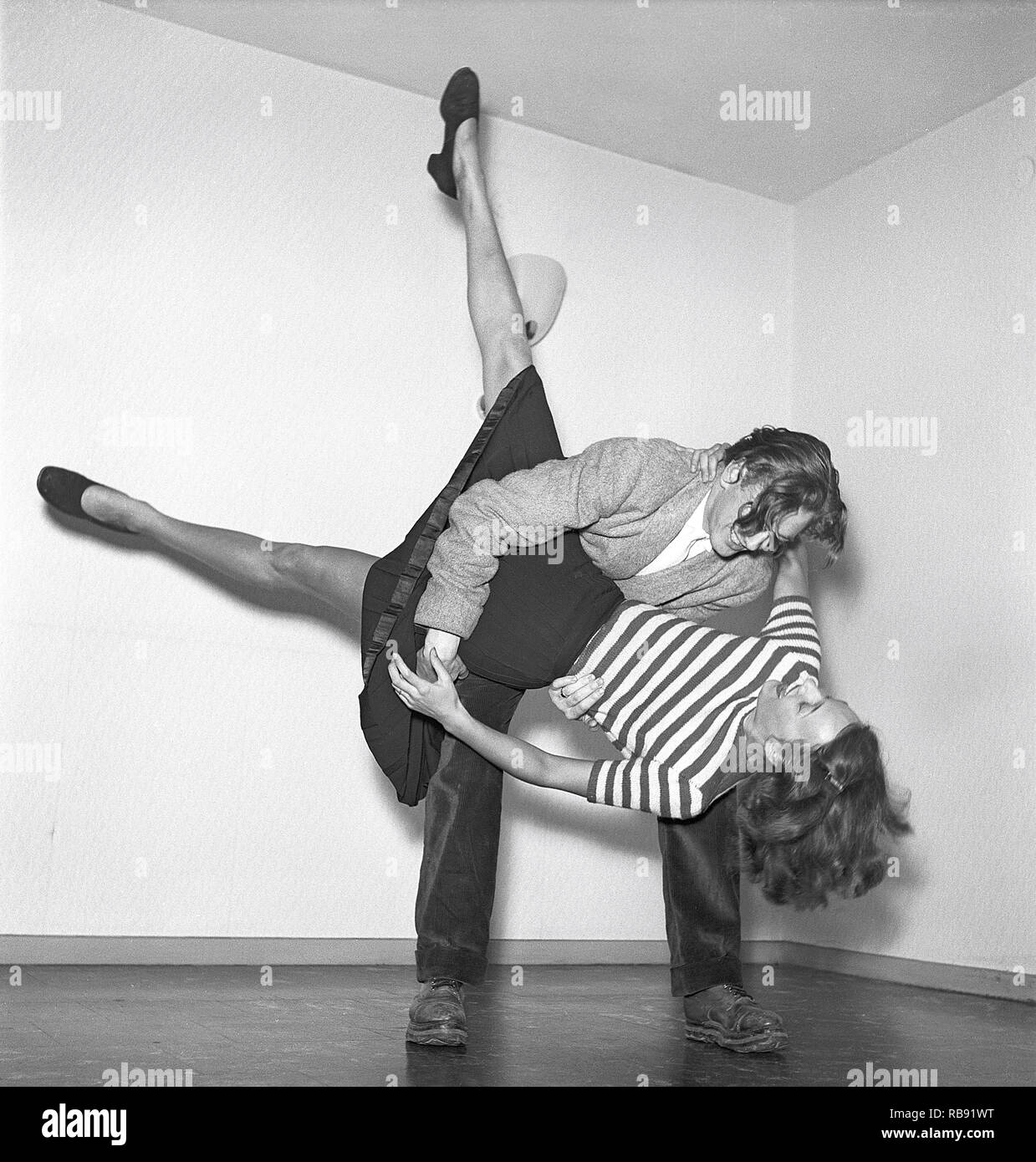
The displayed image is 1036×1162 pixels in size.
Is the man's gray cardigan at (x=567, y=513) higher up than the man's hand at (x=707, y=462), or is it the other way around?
the man's hand at (x=707, y=462)

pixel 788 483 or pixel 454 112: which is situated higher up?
pixel 454 112

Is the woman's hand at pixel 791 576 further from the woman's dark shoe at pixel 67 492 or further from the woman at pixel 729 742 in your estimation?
the woman's dark shoe at pixel 67 492

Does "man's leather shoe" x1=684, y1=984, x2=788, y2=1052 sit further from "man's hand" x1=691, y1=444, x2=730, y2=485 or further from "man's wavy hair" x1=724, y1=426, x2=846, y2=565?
"man's hand" x1=691, y1=444, x2=730, y2=485

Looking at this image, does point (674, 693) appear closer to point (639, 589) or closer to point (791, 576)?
point (639, 589)

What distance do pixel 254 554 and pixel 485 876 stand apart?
0.80 meters

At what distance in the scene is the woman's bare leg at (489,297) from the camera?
2463mm

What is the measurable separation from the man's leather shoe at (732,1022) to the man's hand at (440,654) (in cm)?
65

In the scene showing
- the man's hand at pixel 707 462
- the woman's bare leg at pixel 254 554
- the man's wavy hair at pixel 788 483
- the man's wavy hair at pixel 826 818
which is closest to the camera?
the man's wavy hair at pixel 826 818

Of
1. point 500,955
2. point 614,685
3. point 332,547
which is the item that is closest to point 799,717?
point 614,685

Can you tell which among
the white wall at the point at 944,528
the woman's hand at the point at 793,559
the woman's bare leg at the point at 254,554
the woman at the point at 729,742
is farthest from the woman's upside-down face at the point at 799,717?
the white wall at the point at 944,528

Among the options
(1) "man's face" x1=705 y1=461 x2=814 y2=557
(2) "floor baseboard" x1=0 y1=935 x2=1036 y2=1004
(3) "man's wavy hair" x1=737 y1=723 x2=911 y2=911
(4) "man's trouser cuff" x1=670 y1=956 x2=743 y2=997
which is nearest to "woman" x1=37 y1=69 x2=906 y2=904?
(3) "man's wavy hair" x1=737 y1=723 x2=911 y2=911

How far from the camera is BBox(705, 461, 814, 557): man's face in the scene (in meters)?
1.99

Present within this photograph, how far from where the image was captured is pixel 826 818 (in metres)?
1.86
